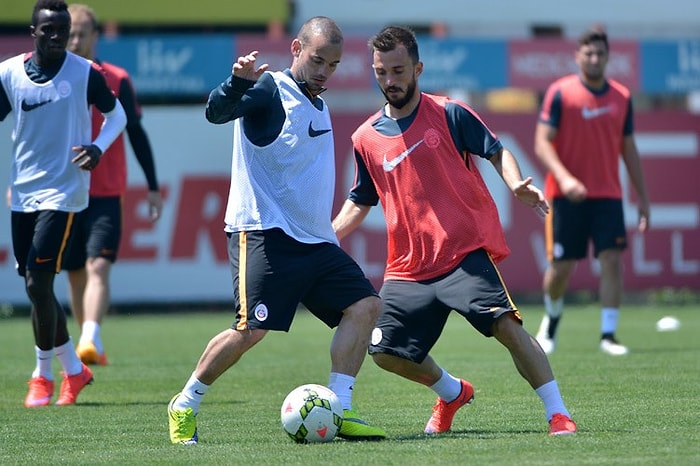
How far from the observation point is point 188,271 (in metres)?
19.0

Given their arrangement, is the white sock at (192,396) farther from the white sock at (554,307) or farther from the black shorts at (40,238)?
the white sock at (554,307)

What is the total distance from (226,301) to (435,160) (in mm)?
12267

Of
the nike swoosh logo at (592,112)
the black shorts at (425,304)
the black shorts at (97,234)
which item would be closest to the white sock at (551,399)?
the black shorts at (425,304)

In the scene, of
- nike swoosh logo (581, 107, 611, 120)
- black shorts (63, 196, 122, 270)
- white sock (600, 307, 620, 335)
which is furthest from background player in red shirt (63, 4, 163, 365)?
white sock (600, 307, 620, 335)

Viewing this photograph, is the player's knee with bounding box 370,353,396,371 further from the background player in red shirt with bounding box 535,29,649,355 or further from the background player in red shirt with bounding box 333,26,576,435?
the background player in red shirt with bounding box 535,29,649,355

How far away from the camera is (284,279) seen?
712 centimetres

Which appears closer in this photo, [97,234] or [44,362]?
[44,362]

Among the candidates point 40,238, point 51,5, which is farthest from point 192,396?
point 51,5

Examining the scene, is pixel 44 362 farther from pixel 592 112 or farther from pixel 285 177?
pixel 592 112

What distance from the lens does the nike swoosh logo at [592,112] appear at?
41.6ft

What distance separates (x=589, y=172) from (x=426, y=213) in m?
5.45

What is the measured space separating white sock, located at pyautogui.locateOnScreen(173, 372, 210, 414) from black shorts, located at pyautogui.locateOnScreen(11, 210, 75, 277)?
2.15m

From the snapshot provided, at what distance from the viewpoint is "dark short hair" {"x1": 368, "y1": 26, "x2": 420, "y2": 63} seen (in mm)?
7293

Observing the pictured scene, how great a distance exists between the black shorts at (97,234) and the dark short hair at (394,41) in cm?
474
